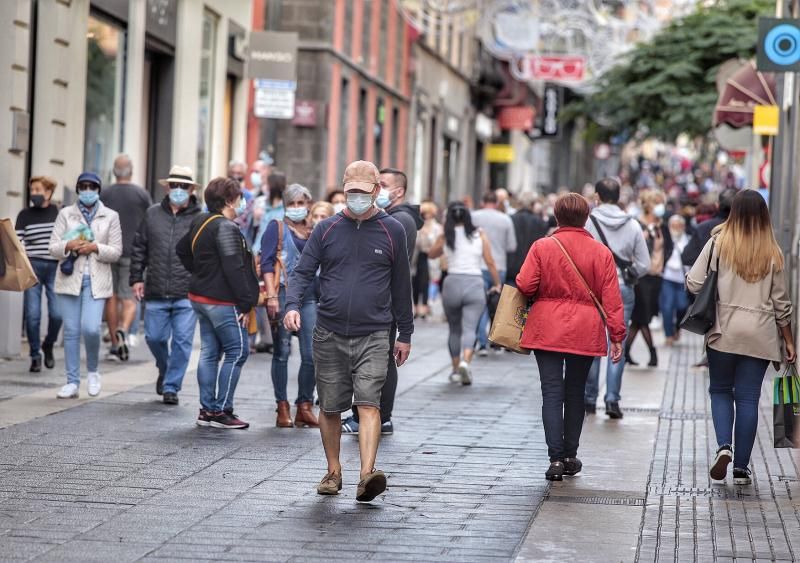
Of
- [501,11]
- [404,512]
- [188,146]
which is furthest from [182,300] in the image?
[501,11]

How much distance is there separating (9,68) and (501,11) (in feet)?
81.6

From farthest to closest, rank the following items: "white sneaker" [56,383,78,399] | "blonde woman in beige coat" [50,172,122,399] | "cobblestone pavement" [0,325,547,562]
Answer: "blonde woman in beige coat" [50,172,122,399], "white sneaker" [56,383,78,399], "cobblestone pavement" [0,325,547,562]

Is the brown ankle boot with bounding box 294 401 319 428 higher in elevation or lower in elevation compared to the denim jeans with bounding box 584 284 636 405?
lower

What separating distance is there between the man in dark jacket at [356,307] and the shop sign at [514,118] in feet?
162

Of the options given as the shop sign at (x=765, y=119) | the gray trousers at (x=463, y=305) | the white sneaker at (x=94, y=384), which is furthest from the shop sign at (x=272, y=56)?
the white sneaker at (x=94, y=384)

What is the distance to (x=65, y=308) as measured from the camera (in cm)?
1333

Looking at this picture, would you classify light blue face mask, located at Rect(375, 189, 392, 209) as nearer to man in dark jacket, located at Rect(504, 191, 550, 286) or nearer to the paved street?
the paved street

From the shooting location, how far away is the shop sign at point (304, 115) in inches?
1158

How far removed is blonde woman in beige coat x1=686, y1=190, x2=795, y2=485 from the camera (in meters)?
9.98

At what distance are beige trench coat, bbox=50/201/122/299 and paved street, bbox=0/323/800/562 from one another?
84cm

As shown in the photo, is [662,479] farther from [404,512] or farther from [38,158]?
[38,158]

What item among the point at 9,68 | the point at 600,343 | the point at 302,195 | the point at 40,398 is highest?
the point at 9,68

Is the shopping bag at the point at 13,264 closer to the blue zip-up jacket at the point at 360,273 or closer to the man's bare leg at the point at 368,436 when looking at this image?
the blue zip-up jacket at the point at 360,273

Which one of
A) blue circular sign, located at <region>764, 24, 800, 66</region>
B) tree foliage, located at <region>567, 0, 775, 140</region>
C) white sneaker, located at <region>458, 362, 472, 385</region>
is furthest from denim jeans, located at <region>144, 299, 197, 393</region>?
tree foliage, located at <region>567, 0, 775, 140</region>
